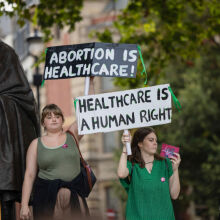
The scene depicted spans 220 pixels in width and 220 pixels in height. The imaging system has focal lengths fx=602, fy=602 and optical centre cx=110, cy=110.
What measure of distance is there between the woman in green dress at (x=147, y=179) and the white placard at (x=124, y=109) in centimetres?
15

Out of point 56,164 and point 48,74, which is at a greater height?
point 48,74

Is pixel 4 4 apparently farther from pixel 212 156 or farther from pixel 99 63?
pixel 212 156

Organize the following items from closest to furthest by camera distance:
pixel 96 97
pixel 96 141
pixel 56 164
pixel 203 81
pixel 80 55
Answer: pixel 56 164 → pixel 96 97 → pixel 80 55 → pixel 203 81 → pixel 96 141

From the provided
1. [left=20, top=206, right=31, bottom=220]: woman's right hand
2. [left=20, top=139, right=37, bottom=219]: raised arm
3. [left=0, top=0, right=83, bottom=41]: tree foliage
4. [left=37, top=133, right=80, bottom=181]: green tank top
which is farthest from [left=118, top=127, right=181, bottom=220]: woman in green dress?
[left=0, top=0, right=83, bottom=41]: tree foliage

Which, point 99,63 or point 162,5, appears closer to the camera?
point 99,63

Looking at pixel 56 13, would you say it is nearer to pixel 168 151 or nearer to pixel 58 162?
pixel 168 151

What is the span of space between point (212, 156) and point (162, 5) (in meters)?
9.19

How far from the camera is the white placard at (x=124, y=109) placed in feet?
20.2

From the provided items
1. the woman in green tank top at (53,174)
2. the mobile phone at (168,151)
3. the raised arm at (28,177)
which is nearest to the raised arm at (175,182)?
the mobile phone at (168,151)

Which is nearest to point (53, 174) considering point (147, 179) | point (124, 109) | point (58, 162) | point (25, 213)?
point (58, 162)

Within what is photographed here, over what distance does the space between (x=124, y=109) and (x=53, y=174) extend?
1.07 m

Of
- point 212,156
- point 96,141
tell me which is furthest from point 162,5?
point 96,141

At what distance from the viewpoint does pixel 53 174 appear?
18.5 ft

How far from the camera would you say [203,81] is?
2216 cm
